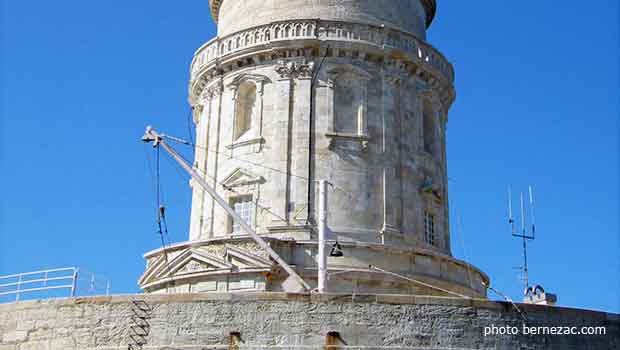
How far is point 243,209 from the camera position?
111ft

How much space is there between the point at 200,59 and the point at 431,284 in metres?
14.9

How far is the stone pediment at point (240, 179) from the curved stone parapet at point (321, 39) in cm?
527

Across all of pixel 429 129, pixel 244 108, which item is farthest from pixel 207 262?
pixel 429 129

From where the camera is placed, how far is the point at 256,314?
20109 millimetres

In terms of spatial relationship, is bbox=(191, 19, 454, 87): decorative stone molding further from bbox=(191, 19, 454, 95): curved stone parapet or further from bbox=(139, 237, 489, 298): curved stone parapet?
bbox=(139, 237, 489, 298): curved stone parapet

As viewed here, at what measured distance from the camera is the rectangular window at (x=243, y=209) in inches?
1320

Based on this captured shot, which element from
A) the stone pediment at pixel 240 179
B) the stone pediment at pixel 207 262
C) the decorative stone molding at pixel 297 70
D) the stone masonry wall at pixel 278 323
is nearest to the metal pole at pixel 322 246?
the stone masonry wall at pixel 278 323

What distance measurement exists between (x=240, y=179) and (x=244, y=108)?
11.9 feet

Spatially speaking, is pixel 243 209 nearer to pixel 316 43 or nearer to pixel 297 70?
pixel 297 70

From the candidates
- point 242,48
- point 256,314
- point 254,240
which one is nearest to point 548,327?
point 256,314

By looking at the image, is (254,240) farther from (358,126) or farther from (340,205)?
(358,126)

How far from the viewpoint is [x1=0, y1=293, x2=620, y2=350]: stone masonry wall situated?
65.6 feet

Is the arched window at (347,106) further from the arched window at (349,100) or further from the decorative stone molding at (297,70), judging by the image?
the decorative stone molding at (297,70)

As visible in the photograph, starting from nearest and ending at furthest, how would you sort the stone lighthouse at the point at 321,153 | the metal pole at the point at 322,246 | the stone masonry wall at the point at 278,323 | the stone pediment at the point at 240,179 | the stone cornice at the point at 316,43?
the stone masonry wall at the point at 278,323 → the metal pole at the point at 322,246 → the stone lighthouse at the point at 321,153 → the stone pediment at the point at 240,179 → the stone cornice at the point at 316,43
